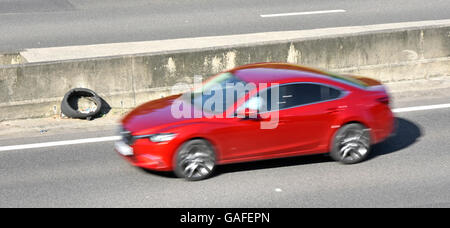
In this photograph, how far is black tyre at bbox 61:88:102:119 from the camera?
13.7 m

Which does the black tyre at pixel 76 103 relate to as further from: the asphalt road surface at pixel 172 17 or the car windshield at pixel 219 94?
the asphalt road surface at pixel 172 17

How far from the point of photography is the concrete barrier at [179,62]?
13.9 m

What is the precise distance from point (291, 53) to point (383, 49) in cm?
216

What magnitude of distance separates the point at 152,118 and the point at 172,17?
916 cm

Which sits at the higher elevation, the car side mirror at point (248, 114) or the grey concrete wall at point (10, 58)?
the grey concrete wall at point (10, 58)

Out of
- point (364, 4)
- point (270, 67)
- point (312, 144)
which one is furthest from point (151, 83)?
point (364, 4)

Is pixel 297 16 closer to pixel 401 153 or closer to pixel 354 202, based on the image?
pixel 401 153

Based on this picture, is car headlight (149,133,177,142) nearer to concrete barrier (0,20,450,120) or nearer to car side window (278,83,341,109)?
car side window (278,83,341,109)

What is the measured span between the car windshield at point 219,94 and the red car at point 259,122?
0.02 metres

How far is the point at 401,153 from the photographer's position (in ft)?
39.6

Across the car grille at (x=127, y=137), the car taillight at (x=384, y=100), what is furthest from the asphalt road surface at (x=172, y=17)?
the car taillight at (x=384, y=100)

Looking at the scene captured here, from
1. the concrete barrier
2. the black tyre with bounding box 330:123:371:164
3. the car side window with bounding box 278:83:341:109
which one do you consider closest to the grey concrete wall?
the concrete barrier

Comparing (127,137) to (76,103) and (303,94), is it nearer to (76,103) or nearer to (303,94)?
(303,94)

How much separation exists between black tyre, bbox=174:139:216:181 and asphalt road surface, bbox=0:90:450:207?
0.14 m
